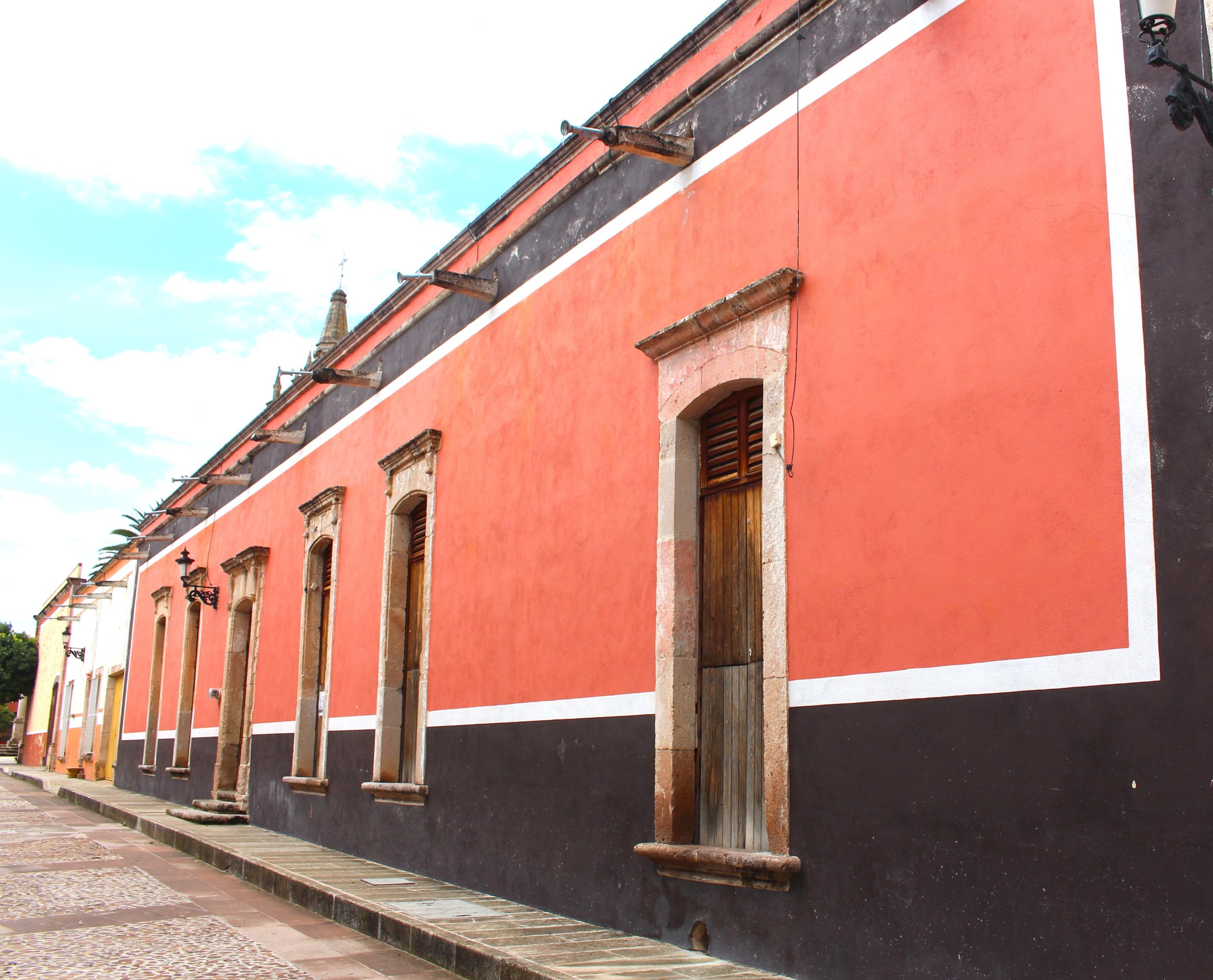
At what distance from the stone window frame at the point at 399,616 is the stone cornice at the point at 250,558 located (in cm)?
452

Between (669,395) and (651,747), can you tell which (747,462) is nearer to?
(669,395)

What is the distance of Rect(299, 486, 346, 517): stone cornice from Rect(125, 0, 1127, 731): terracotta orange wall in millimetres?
4318

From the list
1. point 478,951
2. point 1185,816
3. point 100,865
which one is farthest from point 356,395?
point 1185,816

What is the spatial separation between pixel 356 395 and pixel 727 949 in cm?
818

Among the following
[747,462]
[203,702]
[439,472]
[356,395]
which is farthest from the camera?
[203,702]

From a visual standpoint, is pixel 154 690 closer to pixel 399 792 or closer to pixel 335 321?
pixel 335 321

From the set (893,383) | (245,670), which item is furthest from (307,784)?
(893,383)

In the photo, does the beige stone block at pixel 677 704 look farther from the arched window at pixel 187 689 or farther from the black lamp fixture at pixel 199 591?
the arched window at pixel 187 689

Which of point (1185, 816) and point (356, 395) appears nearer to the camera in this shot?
point (1185, 816)

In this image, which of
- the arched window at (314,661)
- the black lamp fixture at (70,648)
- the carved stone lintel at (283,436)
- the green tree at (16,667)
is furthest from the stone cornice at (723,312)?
the green tree at (16,667)

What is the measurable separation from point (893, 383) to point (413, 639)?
252 inches

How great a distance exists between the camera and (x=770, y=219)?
6219 millimetres

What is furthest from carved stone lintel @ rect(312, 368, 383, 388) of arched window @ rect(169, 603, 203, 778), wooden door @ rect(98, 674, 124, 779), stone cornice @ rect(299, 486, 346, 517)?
wooden door @ rect(98, 674, 124, 779)

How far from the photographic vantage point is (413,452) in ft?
34.0
